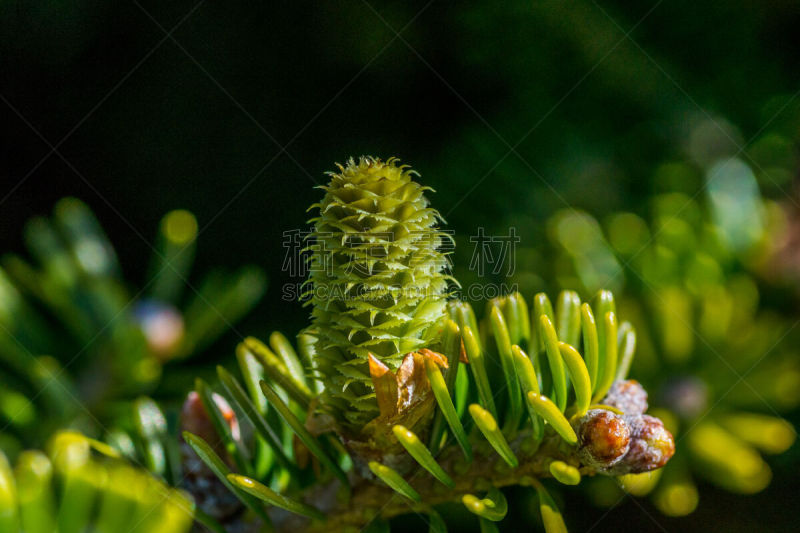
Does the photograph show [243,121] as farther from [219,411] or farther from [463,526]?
[463,526]

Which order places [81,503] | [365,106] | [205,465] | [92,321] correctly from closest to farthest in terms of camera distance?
[81,503] < [205,465] < [92,321] < [365,106]

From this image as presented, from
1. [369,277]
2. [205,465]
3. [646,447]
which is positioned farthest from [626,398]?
[205,465]

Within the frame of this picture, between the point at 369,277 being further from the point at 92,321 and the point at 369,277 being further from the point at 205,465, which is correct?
the point at 92,321

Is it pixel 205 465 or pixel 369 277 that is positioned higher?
pixel 369 277

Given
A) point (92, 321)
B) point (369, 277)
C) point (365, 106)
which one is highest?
point (365, 106)

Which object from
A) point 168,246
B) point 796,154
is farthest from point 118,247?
point 796,154

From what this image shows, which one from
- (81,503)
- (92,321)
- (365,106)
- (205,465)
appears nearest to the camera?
(81,503)

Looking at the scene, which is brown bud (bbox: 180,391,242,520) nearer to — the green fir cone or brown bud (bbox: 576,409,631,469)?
the green fir cone
